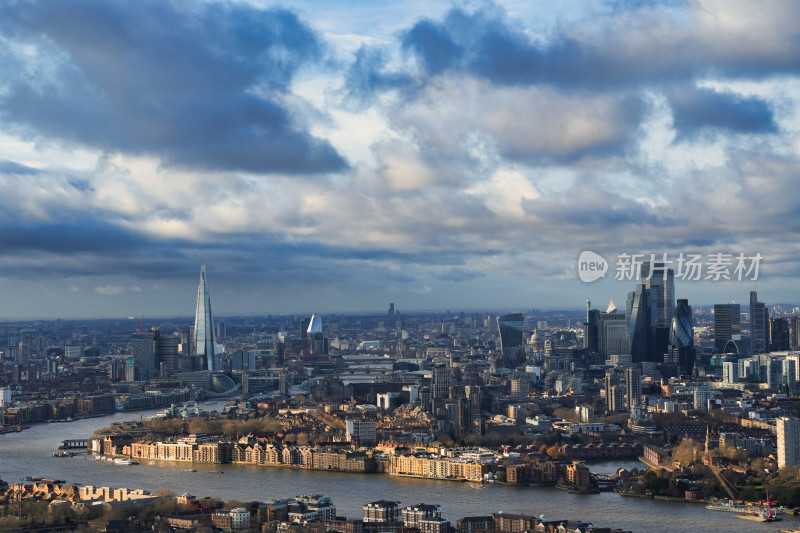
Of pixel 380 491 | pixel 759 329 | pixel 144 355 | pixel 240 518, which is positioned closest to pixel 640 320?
pixel 759 329

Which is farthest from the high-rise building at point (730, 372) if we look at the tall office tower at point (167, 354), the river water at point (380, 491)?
the tall office tower at point (167, 354)

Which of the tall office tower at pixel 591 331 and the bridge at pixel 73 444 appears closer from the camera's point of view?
the bridge at pixel 73 444

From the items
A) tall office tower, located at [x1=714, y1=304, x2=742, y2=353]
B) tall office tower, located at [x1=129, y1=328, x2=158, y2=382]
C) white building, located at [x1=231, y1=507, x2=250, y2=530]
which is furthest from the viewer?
tall office tower, located at [x1=714, y1=304, x2=742, y2=353]

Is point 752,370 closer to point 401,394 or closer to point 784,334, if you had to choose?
point 784,334

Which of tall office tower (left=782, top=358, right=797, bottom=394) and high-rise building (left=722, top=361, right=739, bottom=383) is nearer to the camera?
tall office tower (left=782, top=358, right=797, bottom=394)

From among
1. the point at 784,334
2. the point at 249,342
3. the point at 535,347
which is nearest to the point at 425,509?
the point at 784,334

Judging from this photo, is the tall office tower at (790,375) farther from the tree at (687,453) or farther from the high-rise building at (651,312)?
the tree at (687,453)

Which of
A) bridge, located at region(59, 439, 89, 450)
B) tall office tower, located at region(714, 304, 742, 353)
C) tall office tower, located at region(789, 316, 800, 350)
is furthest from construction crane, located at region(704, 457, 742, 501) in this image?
tall office tower, located at region(714, 304, 742, 353)

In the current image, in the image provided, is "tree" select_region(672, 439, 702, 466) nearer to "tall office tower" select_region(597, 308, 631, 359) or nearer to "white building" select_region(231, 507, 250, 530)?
"white building" select_region(231, 507, 250, 530)
